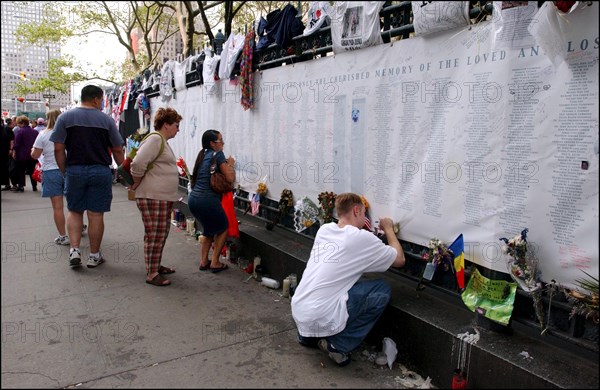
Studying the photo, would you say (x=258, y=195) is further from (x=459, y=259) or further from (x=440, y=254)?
(x=459, y=259)

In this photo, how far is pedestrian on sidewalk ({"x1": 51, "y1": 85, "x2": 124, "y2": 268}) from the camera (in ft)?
15.6

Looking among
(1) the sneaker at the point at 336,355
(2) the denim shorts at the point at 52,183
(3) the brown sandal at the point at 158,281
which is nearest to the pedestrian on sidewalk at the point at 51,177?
A: (2) the denim shorts at the point at 52,183

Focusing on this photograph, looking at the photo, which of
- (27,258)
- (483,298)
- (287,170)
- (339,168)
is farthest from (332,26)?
(27,258)

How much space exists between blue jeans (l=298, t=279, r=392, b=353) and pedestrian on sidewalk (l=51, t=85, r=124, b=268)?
10.2 feet

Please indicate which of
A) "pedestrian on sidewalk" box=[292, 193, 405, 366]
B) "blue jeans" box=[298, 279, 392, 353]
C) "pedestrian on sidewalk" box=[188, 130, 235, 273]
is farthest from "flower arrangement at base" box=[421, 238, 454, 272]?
"pedestrian on sidewalk" box=[188, 130, 235, 273]

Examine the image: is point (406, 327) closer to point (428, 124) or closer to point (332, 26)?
point (428, 124)

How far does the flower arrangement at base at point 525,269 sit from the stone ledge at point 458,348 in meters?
0.23

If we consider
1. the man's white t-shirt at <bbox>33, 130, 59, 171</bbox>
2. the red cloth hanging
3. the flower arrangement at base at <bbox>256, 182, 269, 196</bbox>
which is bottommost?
the red cloth hanging

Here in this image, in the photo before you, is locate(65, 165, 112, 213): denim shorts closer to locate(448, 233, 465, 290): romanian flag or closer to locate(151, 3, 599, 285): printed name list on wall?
locate(151, 3, 599, 285): printed name list on wall

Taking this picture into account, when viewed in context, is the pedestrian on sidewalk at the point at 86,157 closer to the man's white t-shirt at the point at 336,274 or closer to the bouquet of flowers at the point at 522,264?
the man's white t-shirt at the point at 336,274

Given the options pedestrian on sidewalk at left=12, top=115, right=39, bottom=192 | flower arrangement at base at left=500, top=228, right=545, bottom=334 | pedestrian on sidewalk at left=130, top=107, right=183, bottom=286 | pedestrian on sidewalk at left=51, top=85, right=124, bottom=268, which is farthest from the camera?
pedestrian on sidewalk at left=12, top=115, right=39, bottom=192

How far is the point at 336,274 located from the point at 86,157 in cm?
312

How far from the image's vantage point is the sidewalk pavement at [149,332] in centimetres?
291

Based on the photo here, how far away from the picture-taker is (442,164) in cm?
321
